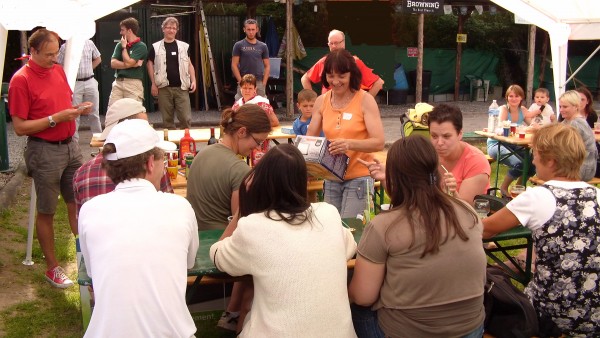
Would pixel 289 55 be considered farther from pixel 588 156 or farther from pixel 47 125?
pixel 47 125

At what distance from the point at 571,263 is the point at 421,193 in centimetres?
89

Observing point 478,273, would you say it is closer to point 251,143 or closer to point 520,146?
point 251,143

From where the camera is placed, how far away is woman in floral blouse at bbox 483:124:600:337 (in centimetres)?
305

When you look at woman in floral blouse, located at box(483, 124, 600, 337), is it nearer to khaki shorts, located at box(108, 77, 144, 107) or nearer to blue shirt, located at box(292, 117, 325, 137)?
blue shirt, located at box(292, 117, 325, 137)

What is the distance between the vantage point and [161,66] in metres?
9.02

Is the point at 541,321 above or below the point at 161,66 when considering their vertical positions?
below

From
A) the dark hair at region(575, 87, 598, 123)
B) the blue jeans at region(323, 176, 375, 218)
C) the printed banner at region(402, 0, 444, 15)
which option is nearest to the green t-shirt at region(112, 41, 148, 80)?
the blue jeans at region(323, 176, 375, 218)

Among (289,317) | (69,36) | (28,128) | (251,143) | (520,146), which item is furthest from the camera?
(520,146)

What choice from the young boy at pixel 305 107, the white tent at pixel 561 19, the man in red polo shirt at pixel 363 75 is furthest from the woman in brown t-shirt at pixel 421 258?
the white tent at pixel 561 19

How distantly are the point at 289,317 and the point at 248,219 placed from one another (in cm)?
40

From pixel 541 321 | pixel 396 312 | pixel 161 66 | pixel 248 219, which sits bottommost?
pixel 541 321

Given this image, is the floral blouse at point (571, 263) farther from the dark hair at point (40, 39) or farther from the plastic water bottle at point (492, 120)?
the plastic water bottle at point (492, 120)

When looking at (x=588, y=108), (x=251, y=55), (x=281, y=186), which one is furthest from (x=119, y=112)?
(x=251, y=55)

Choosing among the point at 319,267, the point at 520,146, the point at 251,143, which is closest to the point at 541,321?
the point at 319,267
